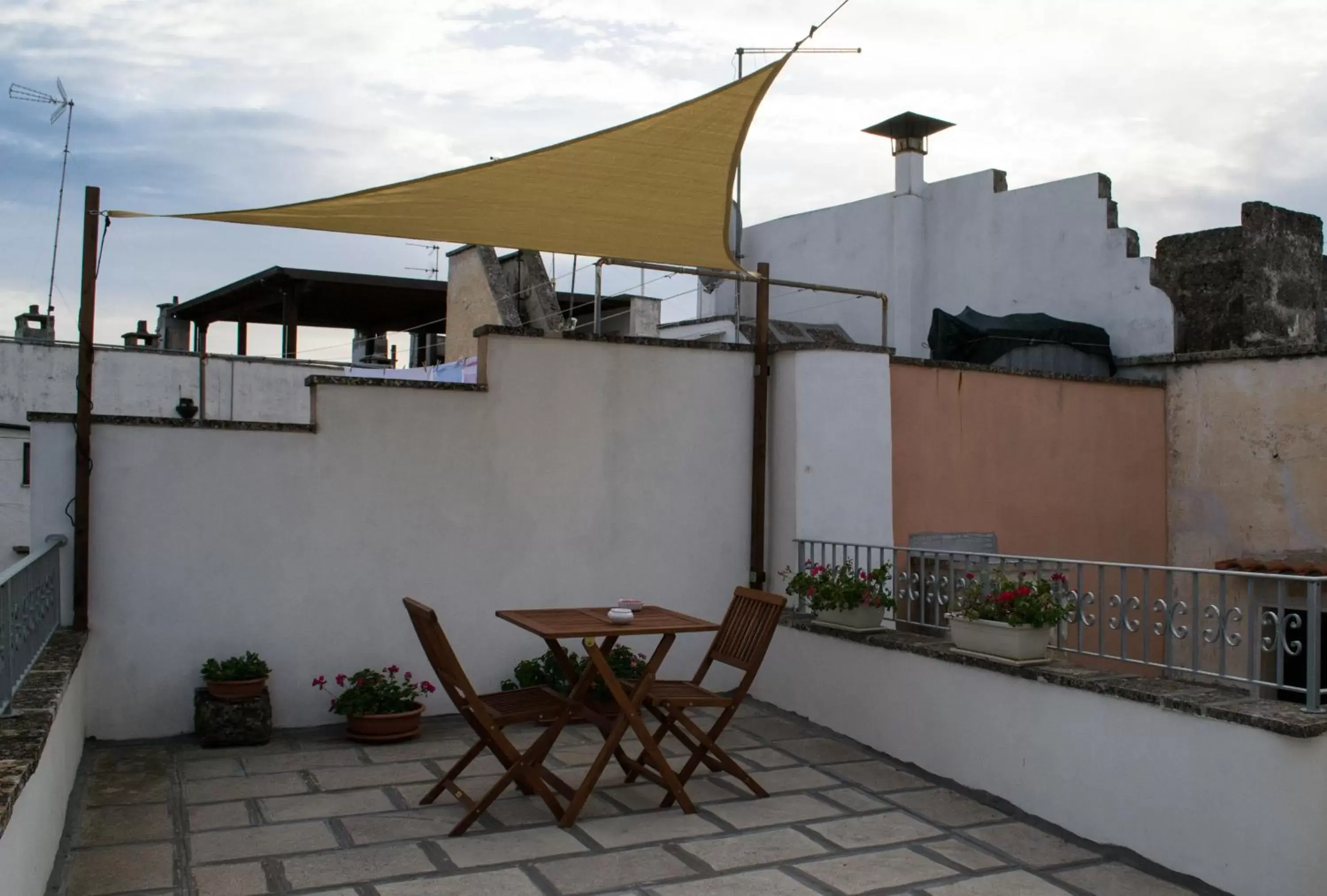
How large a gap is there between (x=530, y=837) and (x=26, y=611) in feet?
6.86

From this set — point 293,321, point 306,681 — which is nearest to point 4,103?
point 293,321

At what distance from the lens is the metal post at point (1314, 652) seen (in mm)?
3711

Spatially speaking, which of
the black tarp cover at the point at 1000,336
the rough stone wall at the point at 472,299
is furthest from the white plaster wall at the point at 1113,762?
the rough stone wall at the point at 472,299

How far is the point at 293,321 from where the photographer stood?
13.1 meters

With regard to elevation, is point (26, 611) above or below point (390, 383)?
below

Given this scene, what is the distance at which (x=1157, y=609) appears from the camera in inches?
170

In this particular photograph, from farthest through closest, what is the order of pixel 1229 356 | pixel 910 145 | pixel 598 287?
1. pixel 910 145
2. pixel 1229 356
3. pixel 598 287

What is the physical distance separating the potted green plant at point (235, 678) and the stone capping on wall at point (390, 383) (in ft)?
5.01

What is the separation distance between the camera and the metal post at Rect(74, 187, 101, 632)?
17.5 feet

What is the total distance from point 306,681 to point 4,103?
20.6 ft

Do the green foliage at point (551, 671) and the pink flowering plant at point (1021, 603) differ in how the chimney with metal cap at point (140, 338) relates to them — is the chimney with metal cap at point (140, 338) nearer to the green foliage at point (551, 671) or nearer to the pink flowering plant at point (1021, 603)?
the green foliage at point (551, 671)

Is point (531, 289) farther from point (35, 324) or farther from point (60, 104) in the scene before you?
point (35, 324)

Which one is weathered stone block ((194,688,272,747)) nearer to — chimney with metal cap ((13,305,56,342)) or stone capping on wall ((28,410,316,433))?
stone capping on wall ((28,410,316,433))

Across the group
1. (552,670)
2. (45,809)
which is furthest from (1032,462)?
(45,809)
